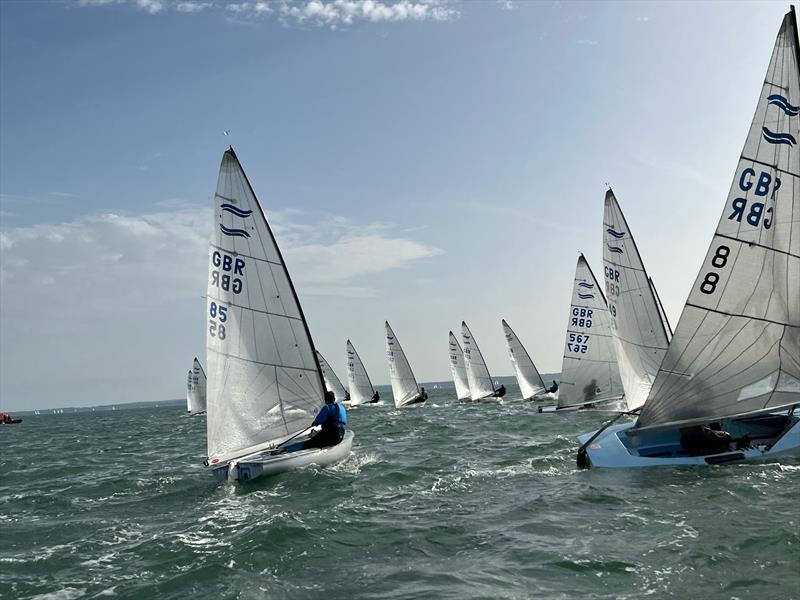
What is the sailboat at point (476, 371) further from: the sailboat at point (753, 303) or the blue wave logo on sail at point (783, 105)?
the blue wave logo on sail at point (783, 105)

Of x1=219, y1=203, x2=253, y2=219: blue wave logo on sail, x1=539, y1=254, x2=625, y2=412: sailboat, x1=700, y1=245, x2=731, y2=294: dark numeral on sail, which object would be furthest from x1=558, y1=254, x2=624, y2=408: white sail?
x1=219, y1=203, x2=253, y2=219: blue wave logo on sail

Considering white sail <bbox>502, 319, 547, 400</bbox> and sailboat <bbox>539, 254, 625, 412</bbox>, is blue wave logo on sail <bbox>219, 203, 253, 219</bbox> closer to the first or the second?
sailboat <bbox>539, 254, 625, 412</bbox>

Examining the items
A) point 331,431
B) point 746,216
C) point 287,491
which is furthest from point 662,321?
point 287,491

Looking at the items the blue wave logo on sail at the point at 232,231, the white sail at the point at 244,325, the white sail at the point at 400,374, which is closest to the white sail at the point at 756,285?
the white sail at the point at 244,325

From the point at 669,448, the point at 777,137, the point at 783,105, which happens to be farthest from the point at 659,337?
the point at 783,105

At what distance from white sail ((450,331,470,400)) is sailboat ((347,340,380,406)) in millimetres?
7950

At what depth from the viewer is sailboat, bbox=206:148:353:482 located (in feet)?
51.4

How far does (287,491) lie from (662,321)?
54.1 feet

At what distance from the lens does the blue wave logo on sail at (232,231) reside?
15.7m

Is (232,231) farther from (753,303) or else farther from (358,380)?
(358,380)

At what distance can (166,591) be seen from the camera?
793 centimetres

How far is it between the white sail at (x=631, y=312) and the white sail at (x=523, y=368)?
28.5 m

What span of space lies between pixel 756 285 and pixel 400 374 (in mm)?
45547

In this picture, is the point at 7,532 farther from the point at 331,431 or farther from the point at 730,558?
the point at 730,558
